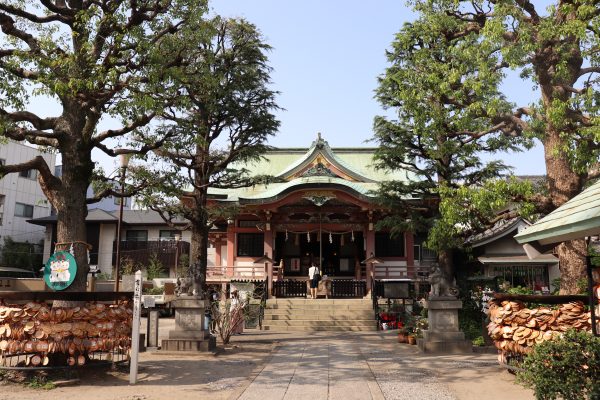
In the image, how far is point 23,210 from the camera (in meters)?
40.0

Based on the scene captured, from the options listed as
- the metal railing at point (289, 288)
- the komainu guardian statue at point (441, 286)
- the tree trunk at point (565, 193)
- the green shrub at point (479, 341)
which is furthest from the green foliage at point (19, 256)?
the tree trunk at point (565, 193)

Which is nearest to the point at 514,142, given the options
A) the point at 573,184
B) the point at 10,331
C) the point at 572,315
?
the point at 573,184

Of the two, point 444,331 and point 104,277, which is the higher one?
A: point 104,277

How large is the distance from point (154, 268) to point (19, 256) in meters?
12.1

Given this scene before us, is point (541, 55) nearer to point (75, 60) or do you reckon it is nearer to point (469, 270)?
point (75, 60)

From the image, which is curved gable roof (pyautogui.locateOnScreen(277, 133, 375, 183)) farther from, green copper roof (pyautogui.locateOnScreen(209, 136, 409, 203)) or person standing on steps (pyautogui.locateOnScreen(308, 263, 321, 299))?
person standing on steps (pyautogui.locateOnScreen(308, 263, 321, 299))

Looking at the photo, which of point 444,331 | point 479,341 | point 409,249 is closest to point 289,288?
point 409,249

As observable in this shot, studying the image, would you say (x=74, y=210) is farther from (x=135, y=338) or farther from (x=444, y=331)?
(x=444, y=331)

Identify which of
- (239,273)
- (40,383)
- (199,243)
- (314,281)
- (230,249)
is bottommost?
(40,383)

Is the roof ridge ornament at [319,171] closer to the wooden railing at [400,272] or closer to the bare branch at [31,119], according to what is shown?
the wooden railing at [400,272]

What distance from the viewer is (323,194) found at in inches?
909

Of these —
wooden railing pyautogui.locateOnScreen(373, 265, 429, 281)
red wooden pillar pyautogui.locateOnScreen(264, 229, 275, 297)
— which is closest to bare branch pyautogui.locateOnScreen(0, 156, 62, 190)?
red wooden pillar pyautogui.locateOnScreen(264, 229, 275, 297)

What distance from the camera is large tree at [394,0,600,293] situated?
9445 millimetres

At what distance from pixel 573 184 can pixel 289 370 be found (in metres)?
7.53
